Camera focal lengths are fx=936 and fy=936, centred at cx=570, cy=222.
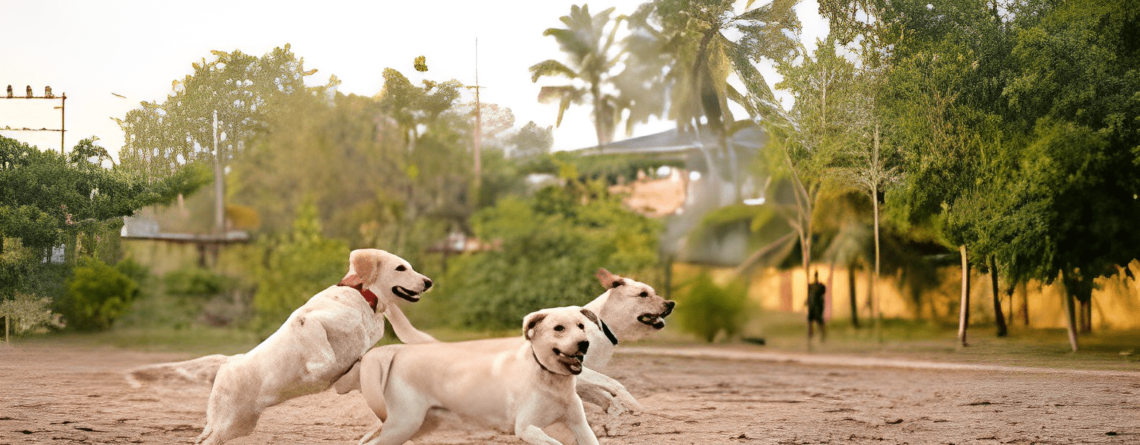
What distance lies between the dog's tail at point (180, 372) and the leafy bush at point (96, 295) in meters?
1.16

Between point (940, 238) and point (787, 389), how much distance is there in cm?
145

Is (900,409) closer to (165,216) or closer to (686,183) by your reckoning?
(686,183)

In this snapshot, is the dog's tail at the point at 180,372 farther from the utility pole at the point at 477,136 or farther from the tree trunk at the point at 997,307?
the tree trunk at the point at 997,307

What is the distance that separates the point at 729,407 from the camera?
5.85 m

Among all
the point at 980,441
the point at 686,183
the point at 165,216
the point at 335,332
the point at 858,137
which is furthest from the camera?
the point at 686,183

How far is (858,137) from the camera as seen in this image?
20.2ft

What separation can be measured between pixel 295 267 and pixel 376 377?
174 inches

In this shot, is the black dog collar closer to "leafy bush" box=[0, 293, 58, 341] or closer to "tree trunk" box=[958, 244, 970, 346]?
"tree trunk" box=[958, 244, 970, 346]

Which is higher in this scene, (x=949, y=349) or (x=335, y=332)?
(x=335, y=332)

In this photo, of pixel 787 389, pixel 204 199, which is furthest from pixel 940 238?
pixel 204 199

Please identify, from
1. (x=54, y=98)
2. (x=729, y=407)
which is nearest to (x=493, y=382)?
(x=729, y=407)

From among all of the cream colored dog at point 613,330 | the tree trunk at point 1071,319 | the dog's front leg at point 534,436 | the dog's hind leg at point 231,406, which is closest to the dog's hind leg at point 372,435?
the cream colored dog at point 613,330

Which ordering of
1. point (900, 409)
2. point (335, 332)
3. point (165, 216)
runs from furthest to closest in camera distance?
point (165, 216), point (900, 409), point (335, 332)

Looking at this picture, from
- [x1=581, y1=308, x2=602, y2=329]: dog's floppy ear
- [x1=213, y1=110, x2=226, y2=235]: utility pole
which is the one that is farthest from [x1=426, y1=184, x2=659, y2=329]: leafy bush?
[x1=581, y1=308, x2=602, y2=329]: dog's floppy ear
